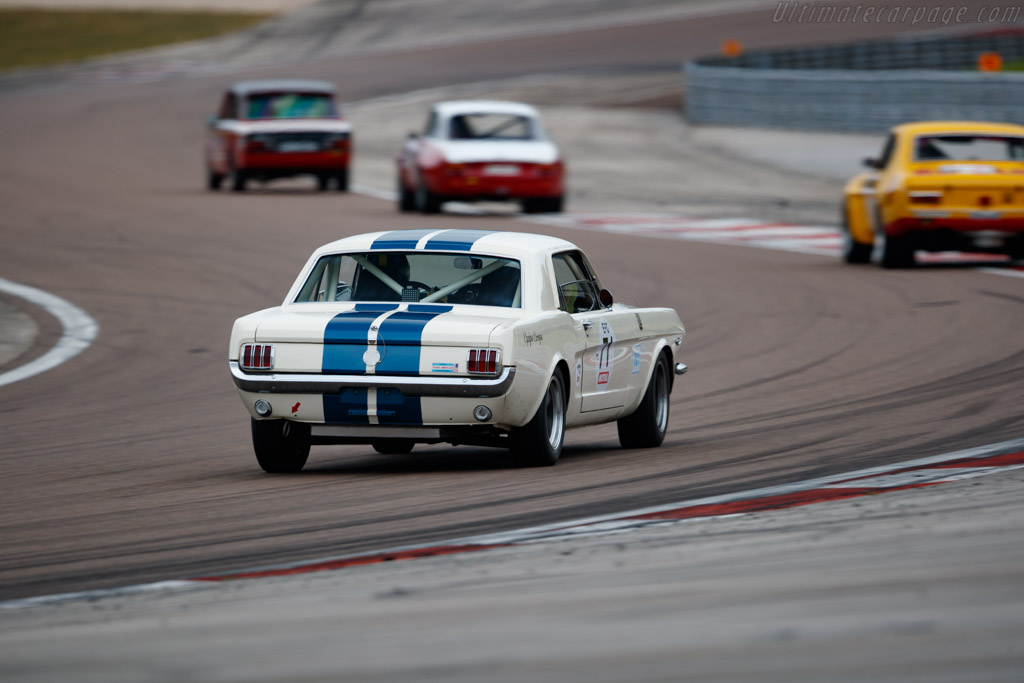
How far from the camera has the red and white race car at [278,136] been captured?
2862cm

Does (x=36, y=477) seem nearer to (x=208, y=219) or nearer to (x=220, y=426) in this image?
(x=220, y=426)

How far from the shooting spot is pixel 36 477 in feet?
29.6

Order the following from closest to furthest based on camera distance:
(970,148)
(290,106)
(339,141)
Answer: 1. (970,148)
2. (339,141)
3. (290,106)

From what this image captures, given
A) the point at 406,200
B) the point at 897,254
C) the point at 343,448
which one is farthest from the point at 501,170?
the point at 343,448

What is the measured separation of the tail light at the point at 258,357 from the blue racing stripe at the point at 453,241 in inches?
42.7

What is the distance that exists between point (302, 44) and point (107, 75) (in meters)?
10.6

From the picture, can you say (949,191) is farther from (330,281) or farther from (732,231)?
(330,281)

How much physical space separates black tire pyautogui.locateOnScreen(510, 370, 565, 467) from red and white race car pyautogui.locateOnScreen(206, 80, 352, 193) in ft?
65.6

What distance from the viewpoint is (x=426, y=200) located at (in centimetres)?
2502

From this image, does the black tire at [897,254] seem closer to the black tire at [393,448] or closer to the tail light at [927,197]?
the tail light at [927,197]

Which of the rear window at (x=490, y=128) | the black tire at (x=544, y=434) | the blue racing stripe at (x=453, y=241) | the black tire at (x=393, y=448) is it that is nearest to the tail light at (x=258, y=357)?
the black tire at (x=393, y=448)

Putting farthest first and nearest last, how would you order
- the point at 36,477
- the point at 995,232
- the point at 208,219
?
the point at 208,219
the point at 995,232
the point at 36,477

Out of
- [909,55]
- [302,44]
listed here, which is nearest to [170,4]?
[302,44]

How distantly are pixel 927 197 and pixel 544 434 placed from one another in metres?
10.3
